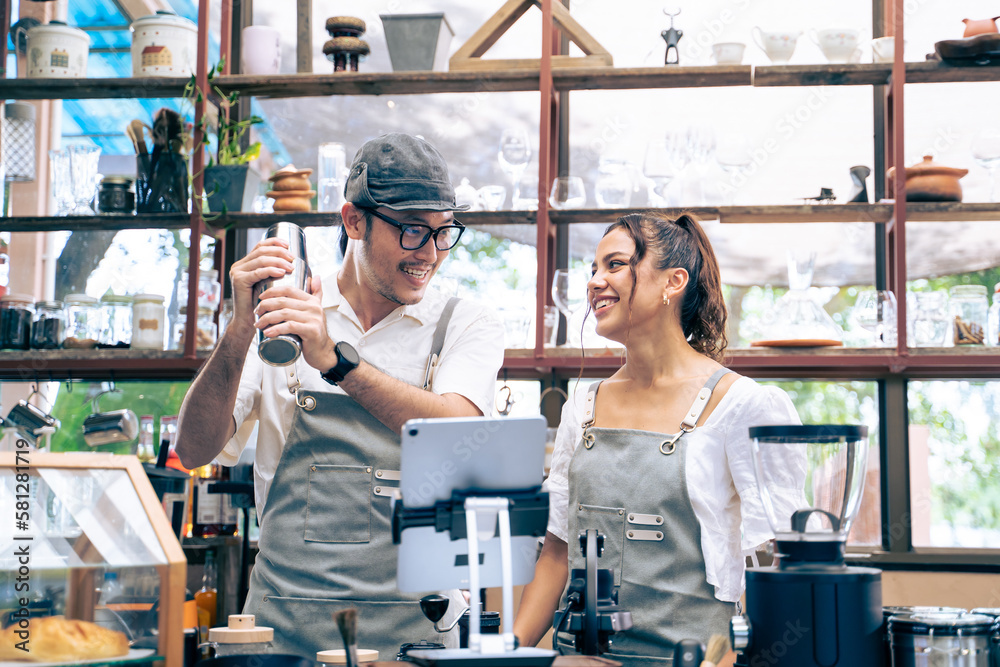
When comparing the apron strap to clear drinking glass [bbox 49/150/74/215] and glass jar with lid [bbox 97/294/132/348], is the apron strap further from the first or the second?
clear drinking glass [bbox 49/150/74/215]

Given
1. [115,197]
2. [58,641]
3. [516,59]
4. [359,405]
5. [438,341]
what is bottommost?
[58,641]

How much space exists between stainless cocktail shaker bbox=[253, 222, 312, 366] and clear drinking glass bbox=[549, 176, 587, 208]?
1546mm

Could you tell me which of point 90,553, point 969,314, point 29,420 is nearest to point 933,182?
point 969,314

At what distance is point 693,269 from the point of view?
72.4 inches

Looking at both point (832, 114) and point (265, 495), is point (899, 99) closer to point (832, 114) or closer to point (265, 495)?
point (832, 114)

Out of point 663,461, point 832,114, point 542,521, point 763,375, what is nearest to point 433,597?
point 542,521

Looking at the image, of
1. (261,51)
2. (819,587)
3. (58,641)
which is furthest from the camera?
(261,51)

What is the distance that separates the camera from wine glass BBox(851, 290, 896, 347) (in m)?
2.65

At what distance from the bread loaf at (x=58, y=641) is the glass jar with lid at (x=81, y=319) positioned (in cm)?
200

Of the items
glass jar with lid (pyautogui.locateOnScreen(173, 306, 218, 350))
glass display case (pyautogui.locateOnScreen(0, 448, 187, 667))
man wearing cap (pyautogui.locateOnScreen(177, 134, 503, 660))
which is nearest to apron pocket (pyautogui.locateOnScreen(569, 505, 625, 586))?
man wearing cap (pyautogui.locateOnScreen(177, 134, 503, 660))

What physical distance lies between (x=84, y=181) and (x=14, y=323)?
19.5 inches

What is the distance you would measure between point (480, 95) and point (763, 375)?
1.32 meters

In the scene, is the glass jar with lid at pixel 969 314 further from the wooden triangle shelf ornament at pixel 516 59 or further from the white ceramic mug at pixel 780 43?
the wooden triangle shelf ornament at pixel 516 59

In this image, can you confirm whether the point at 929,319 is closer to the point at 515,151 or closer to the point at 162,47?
the point at 515,151
